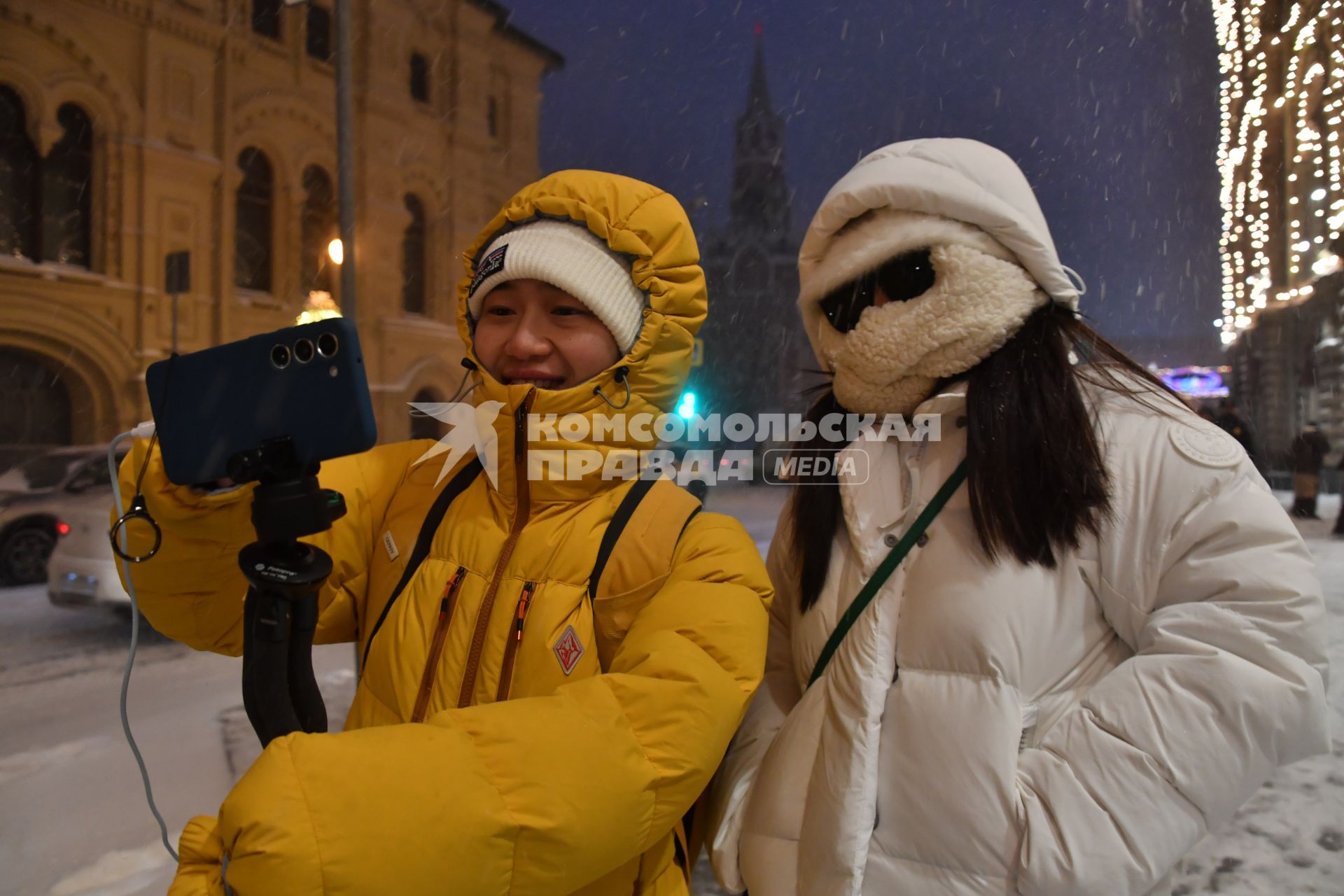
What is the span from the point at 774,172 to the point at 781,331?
3.98 metres

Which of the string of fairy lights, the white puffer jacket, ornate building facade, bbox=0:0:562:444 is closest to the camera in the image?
the white puffer jacket

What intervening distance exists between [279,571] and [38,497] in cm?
507

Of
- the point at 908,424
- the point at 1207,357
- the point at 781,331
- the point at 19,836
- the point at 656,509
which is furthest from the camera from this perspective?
the point at 781,331

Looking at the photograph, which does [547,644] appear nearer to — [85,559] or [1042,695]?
[1042,695]

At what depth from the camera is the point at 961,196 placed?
1.15m

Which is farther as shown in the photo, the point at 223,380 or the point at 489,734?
the point at 223,380

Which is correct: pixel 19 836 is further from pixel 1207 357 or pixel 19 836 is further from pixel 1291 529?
pixel 1207 357

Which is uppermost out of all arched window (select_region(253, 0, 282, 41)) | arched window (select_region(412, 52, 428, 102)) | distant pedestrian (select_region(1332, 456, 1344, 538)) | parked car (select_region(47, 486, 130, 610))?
arched window (select_region(412, 52, 428, 102))

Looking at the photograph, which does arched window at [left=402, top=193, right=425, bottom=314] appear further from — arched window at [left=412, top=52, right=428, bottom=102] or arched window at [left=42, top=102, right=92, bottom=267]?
arched window at [left=42, top=102, right=92, bottom=267]

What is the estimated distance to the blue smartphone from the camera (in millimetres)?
799

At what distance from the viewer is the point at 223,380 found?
85 centimetres

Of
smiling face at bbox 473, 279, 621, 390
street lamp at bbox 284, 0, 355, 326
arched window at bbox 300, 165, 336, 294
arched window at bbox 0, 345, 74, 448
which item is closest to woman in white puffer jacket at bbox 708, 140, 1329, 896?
smiling face at bbox 473, 279, 621, 390

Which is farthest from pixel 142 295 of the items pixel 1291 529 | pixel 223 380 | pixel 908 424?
pixel 1291 529

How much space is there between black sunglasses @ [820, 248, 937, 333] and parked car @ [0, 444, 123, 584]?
4.78 meters
